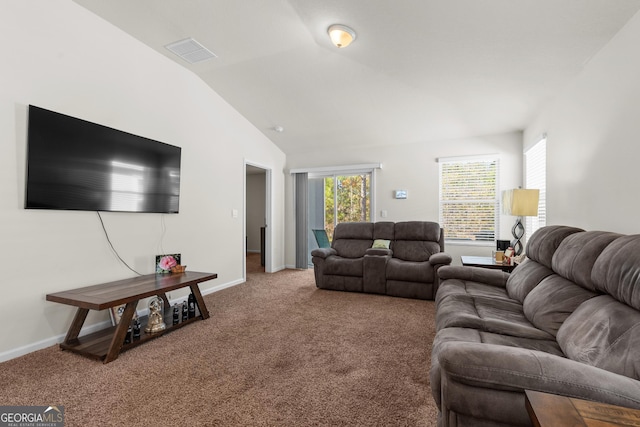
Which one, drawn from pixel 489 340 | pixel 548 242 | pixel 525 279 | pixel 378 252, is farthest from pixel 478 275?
pixel 378 252

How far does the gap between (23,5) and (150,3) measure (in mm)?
901

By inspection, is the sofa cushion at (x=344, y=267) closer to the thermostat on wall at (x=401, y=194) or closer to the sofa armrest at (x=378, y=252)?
the sofa armrest at (x=378, y=252)

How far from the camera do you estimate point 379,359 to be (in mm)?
2266

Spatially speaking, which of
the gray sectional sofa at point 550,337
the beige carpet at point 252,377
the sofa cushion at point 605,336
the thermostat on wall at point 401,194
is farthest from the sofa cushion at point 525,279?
the thermostat on wall at point 401,194

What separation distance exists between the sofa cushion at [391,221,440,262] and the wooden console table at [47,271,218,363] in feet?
9.47

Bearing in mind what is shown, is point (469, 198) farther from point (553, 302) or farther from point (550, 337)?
point (550, 337)

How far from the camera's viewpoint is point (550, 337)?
5.41 feet

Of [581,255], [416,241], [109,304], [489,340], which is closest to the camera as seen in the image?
[489,340]

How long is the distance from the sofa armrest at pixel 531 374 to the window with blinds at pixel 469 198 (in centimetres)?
414

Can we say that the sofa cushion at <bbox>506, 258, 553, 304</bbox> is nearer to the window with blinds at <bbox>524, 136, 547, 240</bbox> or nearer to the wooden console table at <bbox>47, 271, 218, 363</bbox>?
the window with blinds at <bbox>524, 136, 547, 240</bbox>

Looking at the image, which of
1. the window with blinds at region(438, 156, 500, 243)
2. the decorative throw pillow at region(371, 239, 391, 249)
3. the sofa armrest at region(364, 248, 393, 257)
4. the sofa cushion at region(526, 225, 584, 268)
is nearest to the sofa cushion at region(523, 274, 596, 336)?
the sofa cushion at region(526, 225, 584, 268)

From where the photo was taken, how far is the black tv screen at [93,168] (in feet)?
7.94

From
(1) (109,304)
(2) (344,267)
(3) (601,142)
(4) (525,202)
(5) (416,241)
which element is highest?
(3) (601,142)

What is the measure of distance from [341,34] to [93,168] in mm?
2578
